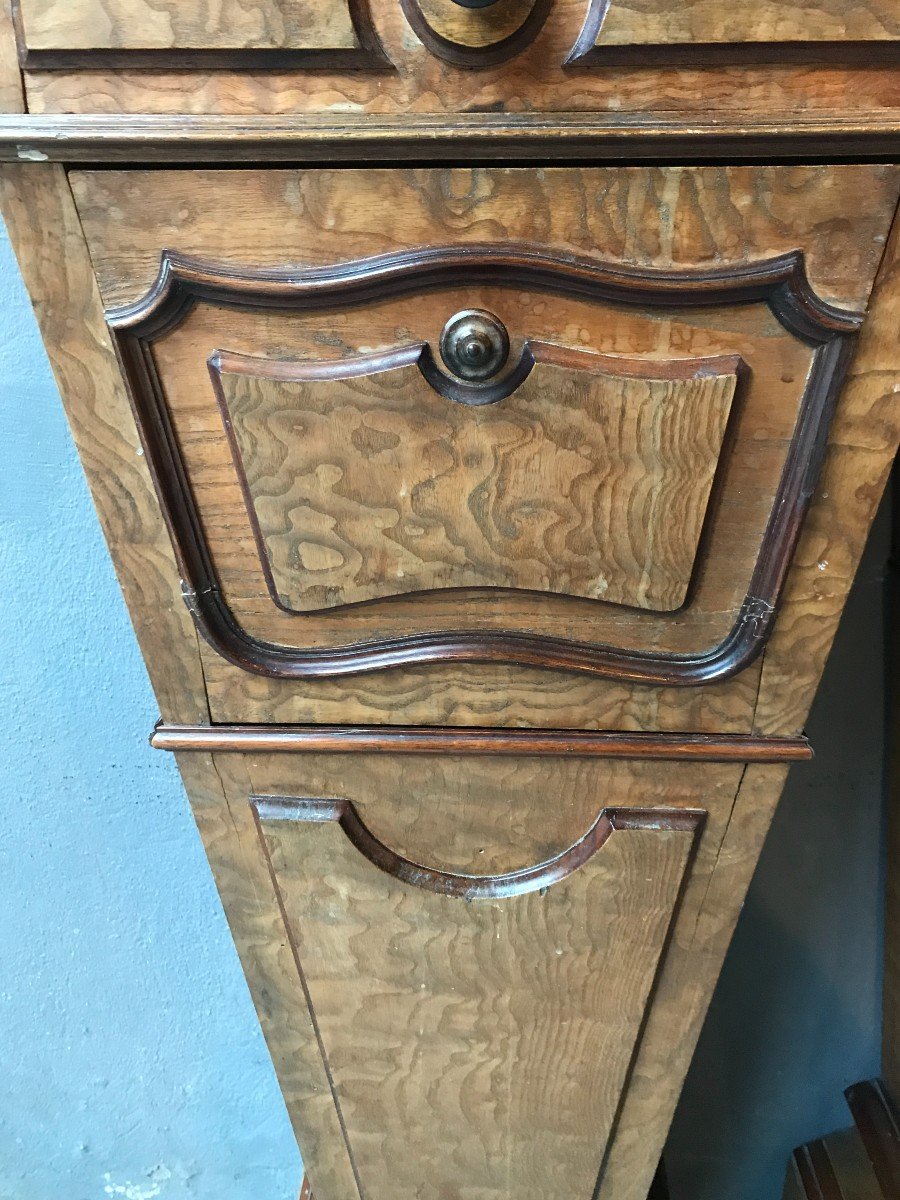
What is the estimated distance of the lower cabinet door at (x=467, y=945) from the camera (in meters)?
0.55

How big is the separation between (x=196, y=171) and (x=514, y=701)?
1.11 ft

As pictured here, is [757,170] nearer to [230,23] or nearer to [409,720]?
[230,23]

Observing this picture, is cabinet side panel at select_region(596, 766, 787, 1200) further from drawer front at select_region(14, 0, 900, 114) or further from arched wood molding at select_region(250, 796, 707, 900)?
drawer front at select_region(14, 0, 900, 114)

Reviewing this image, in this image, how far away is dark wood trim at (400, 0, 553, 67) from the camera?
35 cm

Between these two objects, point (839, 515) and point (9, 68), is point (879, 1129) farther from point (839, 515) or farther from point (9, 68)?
point (9, 68)

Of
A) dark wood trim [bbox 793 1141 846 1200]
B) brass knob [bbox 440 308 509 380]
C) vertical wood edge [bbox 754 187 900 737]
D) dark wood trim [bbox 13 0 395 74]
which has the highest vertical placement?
dark wood trim [bbox 13 0 395 74]

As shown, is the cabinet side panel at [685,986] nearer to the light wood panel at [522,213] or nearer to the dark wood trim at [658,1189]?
the dark wood trim at [658,1189]

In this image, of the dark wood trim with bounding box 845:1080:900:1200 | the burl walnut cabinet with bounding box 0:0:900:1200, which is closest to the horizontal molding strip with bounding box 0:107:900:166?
the burl walnut cabinet with bounding box 0:0:900:1200

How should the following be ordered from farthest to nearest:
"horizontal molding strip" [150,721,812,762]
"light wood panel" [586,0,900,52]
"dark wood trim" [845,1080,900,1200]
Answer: "dark wood trim" [845,1080,900,1200]
"horizontal molding strip" [150,721,812,762]
"light wood panel" [586,0,900,52]

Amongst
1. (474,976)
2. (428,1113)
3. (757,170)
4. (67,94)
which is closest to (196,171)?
(67,94)

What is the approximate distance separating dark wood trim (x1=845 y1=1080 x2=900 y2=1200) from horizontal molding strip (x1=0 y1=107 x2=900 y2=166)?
100 centimetres

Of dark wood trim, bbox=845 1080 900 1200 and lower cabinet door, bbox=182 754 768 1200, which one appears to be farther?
dark wood trim, bbox=845 1080 900 1200

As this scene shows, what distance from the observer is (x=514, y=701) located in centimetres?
51

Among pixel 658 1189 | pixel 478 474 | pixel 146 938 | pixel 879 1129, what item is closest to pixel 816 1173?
pixel 879 1129
